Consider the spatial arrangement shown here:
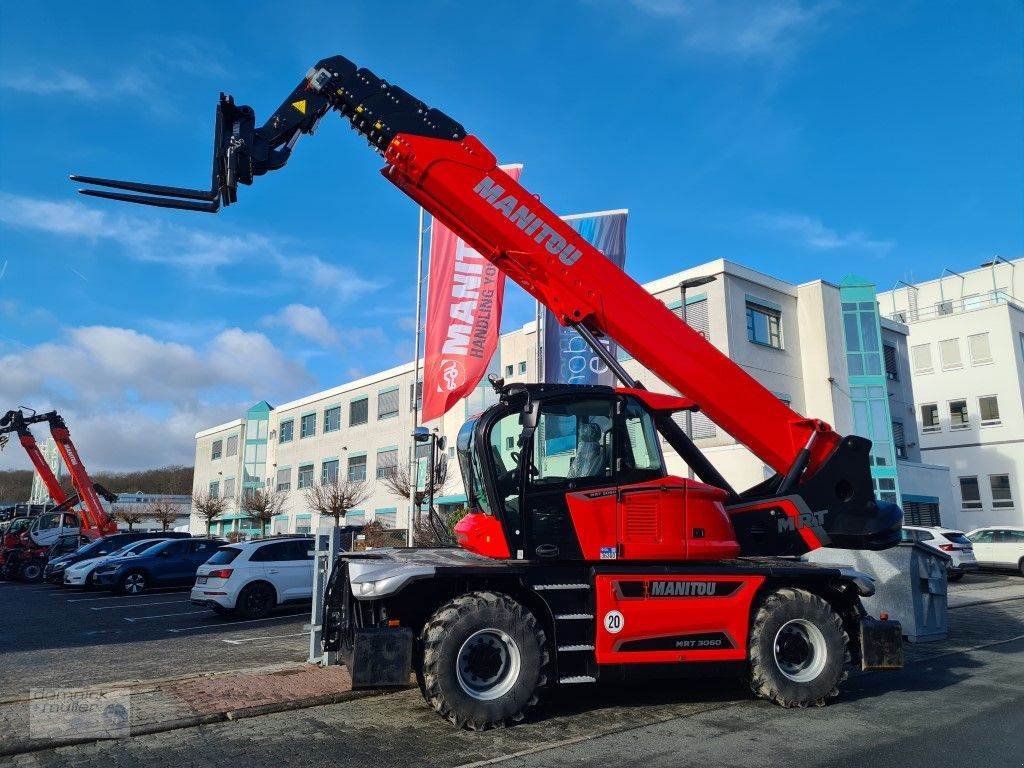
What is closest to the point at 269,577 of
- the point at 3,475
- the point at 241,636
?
the point at 241,636

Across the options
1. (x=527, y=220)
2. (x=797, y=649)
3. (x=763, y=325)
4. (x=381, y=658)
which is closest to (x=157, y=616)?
(x=381, y=658)

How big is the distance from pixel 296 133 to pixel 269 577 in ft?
33.6

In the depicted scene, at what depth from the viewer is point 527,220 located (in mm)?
8516

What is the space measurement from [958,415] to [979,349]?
142 inches

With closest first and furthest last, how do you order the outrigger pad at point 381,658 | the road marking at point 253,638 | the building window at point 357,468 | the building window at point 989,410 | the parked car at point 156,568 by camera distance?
the outrigger pad at point 381,658
the road marking at point 253,638
the parked car at point 156,568
the building window at point 989,410
the building window at point 357,468

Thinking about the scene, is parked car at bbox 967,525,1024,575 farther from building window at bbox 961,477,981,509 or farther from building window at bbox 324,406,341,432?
building window at bbox 324,406,341,432

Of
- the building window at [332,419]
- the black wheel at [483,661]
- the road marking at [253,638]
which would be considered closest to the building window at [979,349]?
the building window at [332,419]

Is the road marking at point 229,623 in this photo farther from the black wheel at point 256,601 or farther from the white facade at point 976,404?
the white facade at point 976,404

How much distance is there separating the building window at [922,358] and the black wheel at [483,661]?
4173 cm

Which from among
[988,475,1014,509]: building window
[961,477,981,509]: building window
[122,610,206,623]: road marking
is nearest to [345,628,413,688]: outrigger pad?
[122,610,206,623]: road marking

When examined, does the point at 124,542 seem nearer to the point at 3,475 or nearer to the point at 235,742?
the point at 235,742

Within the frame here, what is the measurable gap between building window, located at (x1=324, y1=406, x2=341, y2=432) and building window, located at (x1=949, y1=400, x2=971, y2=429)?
35729 mm

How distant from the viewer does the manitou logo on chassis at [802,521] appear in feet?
27.4

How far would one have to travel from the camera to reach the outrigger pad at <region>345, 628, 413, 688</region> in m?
6.58
